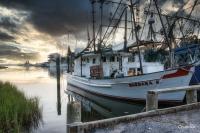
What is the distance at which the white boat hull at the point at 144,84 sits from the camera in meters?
20.0

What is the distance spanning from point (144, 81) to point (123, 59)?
26.9 feet

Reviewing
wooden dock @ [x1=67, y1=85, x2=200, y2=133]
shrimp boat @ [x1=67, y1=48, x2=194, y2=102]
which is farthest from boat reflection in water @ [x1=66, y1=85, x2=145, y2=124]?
wooden dock @ [x1=67, y1=85, x2=200, y2=133]

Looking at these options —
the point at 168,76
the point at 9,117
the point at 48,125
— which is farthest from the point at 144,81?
the point at 9,117

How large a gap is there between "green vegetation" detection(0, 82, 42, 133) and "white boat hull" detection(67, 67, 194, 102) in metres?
8.45

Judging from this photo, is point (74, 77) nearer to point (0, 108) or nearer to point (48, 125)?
point (48, 125)

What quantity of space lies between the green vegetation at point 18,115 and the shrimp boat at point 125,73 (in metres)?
8.62

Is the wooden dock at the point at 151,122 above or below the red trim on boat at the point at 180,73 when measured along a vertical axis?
below

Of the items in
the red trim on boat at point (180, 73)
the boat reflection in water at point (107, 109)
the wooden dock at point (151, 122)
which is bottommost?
the boat reflection in water at point (107, 109)

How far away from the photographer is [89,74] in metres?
32.7

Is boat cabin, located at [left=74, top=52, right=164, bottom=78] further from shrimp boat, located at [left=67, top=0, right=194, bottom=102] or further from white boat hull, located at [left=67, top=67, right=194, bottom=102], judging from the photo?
white boat hull, located at [left=67, top=67, right=194, bottom=102]

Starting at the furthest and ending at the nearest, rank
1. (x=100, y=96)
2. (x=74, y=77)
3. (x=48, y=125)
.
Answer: (x=74, y=77), (x=100, y=96), (x=48, y=125)

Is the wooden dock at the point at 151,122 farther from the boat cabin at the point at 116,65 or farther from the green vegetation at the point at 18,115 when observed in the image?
the boat cabin at the point at 116,65

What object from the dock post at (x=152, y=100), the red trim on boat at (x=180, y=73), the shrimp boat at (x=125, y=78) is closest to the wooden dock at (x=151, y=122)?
the dock post at (x=152, y=100)

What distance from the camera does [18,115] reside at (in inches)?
540
